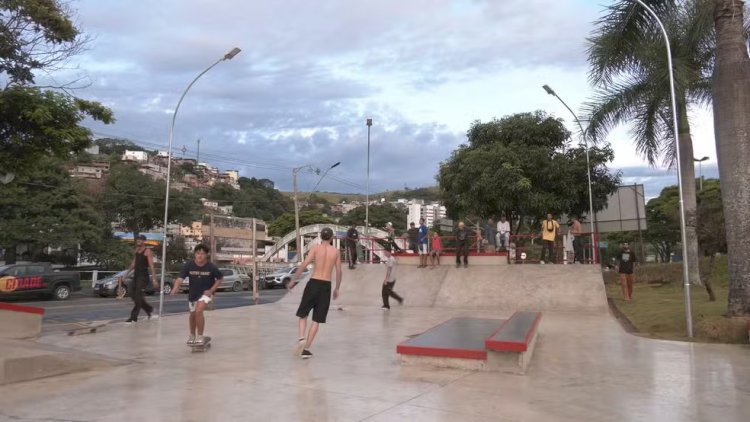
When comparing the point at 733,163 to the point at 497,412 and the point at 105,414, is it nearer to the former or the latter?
the point at 497,412

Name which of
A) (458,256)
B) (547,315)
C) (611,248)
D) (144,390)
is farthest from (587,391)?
(611,248)

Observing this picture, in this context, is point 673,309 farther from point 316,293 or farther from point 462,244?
point 316,293

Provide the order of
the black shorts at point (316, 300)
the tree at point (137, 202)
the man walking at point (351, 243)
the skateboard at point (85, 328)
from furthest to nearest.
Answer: the tree at point (137, 202) → the man walking at point (351, 243) → the skateboard at point (85, 328) → the black shorts at point (316, 300)

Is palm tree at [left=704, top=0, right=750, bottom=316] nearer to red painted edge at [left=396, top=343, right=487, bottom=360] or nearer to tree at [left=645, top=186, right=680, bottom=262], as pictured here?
red painted edge at [left=396, top=343, right=487, bottom=360]

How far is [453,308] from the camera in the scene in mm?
15898

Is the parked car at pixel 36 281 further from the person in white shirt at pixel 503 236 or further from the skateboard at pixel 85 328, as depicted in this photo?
the person in white shirt at pixel 503 236

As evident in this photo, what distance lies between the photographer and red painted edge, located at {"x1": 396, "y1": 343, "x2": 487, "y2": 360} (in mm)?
6902

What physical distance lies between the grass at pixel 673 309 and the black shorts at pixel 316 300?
6072 mm

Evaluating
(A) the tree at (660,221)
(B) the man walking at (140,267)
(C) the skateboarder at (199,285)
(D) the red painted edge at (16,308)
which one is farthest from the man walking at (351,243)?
(A) the tree at (660,221)

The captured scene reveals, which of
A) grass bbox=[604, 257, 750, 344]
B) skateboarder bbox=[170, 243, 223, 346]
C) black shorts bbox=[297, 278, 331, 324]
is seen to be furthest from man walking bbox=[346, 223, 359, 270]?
black shorts bbox=[297, 278, 331, 324]

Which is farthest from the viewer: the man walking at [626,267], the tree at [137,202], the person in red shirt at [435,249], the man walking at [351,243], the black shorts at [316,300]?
the tree at [137,202]

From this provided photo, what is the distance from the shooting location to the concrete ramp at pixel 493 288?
1534cm

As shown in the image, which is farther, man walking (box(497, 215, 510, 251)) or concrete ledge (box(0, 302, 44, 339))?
man walking (box(497, 215, 510, 251))

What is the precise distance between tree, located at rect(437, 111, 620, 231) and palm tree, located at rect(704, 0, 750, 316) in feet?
48.7
